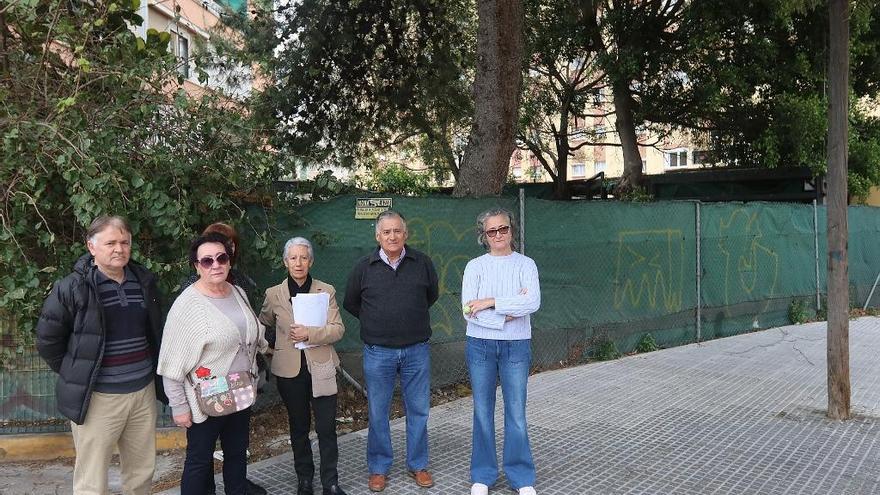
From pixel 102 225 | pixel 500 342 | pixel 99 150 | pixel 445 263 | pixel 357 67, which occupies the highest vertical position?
pixel 357 67

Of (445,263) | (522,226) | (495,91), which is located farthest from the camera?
(495,91)

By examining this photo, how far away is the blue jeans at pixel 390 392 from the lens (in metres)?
4.10

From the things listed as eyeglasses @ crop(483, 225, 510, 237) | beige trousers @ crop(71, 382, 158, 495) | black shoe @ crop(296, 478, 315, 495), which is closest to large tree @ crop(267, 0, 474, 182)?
eyeglasses @ crop(483, 225, 510, 237)

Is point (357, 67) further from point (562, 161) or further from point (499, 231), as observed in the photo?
point (562, 161)

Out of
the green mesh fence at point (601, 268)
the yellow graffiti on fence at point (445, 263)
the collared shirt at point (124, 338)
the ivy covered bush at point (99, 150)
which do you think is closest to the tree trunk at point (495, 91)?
the green mesh fence at point (601, 268)

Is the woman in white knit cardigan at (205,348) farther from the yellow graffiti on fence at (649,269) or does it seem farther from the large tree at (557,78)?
the large tree at (557,78)

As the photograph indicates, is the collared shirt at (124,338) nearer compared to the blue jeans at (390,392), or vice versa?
the collared shirt at (124,338)

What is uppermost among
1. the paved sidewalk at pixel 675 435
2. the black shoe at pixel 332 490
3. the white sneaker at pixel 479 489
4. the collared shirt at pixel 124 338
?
the collared shirt at pixel 124 338

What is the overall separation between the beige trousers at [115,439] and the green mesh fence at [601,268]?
1.63 metres

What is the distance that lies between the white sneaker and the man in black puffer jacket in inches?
73.0

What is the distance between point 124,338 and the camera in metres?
3.34

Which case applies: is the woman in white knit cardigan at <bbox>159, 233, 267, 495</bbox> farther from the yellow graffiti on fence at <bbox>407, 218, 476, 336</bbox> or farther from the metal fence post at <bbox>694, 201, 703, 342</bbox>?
the metal fence post at <bbox>694, 201, 703, 342</bbox>

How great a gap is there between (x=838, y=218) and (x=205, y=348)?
5.39 meters

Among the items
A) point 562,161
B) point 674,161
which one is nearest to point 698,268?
point 562,161
